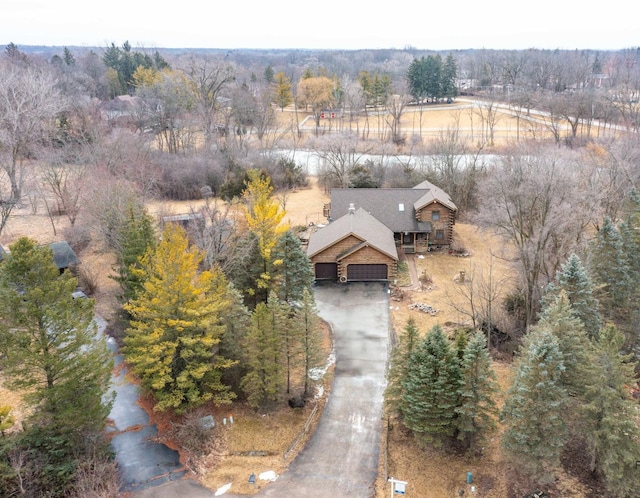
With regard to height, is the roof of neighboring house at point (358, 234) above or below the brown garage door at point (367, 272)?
above

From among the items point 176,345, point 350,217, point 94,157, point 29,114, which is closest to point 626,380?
point 176,345

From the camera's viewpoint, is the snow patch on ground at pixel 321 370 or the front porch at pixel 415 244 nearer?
the snow patch on ground at pixel 321 370

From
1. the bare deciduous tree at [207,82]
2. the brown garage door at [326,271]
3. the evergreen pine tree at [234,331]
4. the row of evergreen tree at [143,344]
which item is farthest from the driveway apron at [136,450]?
the bare deciduous tree at [207,82]

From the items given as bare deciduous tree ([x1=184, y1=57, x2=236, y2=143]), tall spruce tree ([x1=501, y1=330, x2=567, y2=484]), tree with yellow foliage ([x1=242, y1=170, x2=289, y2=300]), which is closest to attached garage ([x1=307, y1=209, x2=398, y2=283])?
tree with yellow foliage ([x1=242, y1=170, x2=289, y2=300])

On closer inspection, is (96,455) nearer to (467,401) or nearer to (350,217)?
(467,401)

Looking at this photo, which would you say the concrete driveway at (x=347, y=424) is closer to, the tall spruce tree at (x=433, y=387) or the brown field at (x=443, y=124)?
the tall spruce tree at (x=433, y=387)

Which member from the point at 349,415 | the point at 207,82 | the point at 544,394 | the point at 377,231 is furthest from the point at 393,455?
the point at 207,82
